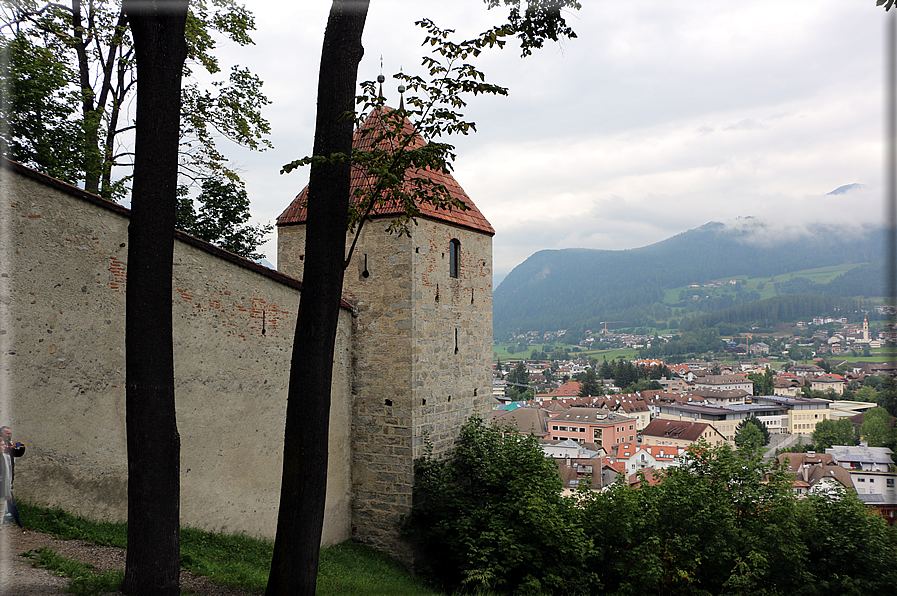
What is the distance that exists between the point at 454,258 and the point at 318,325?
23.8 feet

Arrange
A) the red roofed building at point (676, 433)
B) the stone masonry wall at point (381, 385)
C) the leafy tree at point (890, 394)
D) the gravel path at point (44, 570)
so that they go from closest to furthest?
1. the leafy tree at point (890, 394)
2. the gravel path at point (44, 570)
3. the stone masonry wall at point (381, 385)
4. the red roofed building at point (676, 433)

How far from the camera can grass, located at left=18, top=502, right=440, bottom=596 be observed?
5.26 meters

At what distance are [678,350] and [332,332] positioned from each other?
647 ft

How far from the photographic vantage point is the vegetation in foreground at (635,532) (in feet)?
31.4

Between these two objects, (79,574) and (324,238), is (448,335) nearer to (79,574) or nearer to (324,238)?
(324,238)

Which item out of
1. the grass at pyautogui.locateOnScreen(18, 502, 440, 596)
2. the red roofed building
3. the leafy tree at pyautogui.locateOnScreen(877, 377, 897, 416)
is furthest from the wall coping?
the red roofed building

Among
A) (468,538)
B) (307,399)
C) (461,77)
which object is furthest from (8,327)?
(468,538)

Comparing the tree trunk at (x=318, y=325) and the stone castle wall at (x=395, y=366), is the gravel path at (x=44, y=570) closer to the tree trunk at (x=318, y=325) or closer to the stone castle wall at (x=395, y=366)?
the tree trunk at (x=318, y=325)

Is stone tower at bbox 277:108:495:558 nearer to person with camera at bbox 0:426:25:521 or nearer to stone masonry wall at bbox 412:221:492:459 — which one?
stone masonry wall at bbox 412:221:492:459

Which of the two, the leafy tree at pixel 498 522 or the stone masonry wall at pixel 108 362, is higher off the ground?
the stone masonry wall at pixel 108 362

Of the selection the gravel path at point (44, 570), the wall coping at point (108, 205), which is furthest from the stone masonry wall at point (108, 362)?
the gravel path at point (44, 570)

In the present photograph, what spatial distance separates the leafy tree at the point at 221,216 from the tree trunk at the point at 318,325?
12384mm

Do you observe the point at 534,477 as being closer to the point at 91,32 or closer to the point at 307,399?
the point at 307,399

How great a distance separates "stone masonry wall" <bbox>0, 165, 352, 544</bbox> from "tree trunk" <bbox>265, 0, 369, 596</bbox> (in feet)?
10.7
